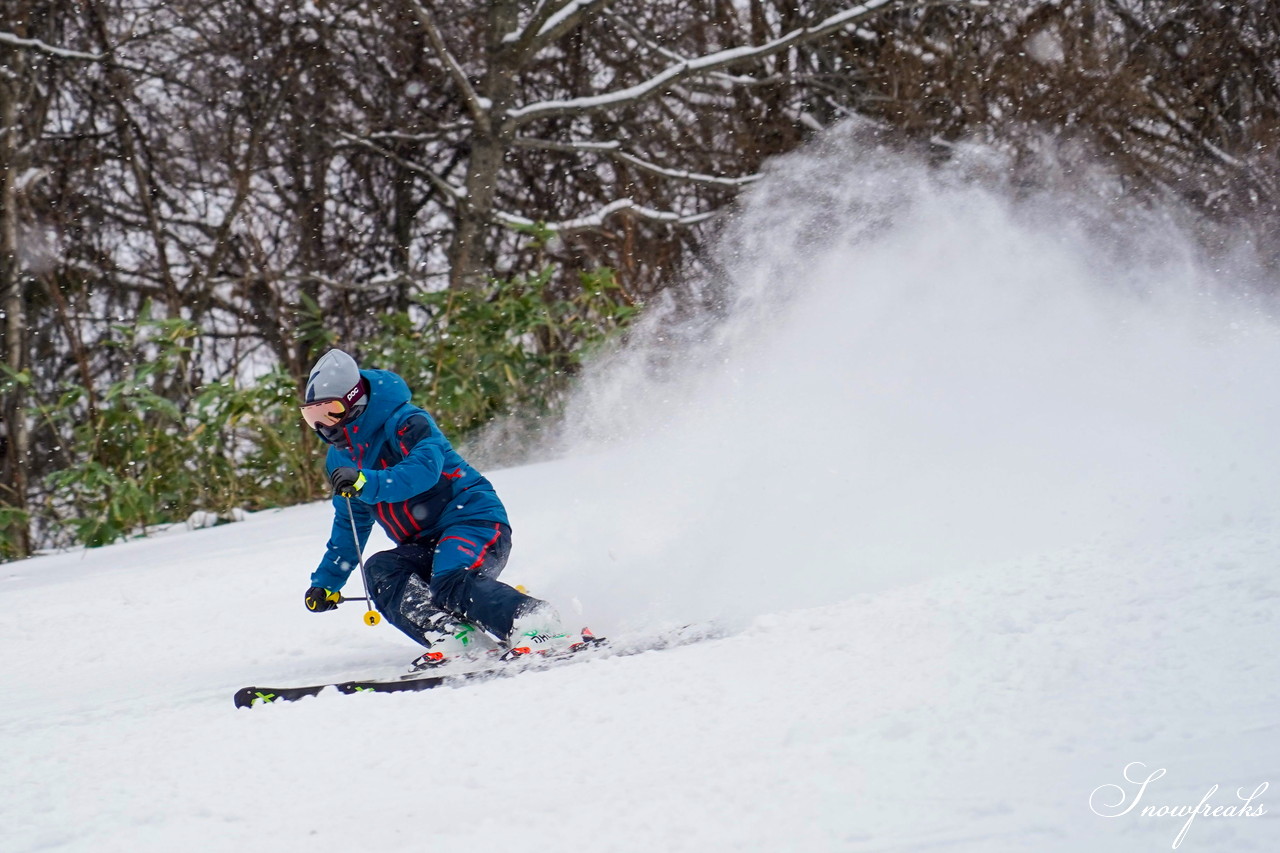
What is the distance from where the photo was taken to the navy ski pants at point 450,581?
3.87 m

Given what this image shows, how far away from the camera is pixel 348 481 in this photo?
12.1 feet

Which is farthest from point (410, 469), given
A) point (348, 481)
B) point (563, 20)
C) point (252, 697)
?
point (563, 20)

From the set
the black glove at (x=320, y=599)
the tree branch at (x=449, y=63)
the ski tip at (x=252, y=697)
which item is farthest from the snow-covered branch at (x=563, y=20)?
the ski tip at (x=252, y=697)

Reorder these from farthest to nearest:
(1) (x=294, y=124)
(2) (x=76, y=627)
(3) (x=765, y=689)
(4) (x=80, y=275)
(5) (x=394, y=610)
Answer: (1) (x=294, y=124) → (4) (x=80, y=275) → (2) (x=76, y=627) → (5) (x=394, y=610) → (3) (x=765, y=689)

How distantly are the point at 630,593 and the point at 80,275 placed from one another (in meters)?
8.20

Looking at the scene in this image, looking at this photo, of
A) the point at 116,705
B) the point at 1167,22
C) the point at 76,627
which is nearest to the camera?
the point at 116,705

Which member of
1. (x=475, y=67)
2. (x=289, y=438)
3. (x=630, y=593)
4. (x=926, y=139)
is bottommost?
(x=630, y=593)

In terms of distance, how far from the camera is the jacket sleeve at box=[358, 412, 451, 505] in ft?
12.5

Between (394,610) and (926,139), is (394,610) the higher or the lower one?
the lower one

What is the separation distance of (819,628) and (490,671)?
3.24 ft

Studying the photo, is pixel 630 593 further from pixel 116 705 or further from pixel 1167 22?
pixel 1167 22

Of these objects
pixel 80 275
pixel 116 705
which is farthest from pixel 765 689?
pixel 80 275

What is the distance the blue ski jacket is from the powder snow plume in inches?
29.3

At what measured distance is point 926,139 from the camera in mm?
11609
